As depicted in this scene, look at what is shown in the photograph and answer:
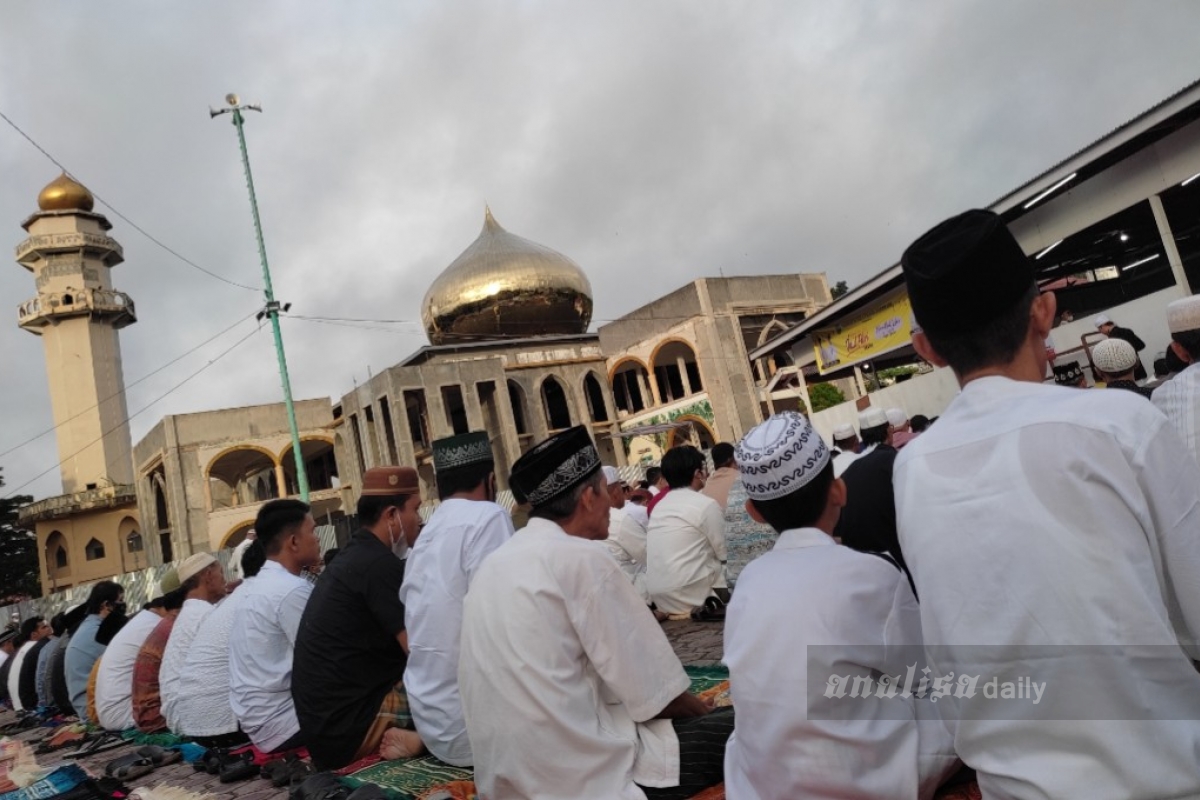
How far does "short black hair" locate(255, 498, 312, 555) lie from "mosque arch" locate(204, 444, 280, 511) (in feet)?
75.2

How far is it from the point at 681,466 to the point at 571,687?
159 inches

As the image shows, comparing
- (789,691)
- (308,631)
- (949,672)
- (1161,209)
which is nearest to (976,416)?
(949,672)

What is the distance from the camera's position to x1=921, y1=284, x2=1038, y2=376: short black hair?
5.13ft

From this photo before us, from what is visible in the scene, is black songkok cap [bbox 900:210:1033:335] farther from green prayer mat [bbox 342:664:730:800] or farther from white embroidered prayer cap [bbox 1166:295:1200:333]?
green prayer mat [bbox 342:664:730:800]

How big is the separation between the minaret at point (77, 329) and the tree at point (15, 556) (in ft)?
6.54

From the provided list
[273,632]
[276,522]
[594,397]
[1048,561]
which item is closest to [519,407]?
[594,397]

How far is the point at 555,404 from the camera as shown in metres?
27.6

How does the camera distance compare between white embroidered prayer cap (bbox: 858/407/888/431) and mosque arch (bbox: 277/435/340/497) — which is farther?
mosque arch (bbox: 277/435/340/497)

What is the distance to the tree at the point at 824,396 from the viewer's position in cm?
2302

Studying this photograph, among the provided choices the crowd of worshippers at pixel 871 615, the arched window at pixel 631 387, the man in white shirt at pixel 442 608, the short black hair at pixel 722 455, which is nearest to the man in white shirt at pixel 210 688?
the crowd of worshippers at pixel 871 615

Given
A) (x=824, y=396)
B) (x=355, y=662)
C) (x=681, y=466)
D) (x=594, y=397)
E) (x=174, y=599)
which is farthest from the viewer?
(x=594, y=397)

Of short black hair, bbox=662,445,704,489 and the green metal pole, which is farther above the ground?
the green metal pole

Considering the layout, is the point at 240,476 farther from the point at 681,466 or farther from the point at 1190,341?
the point at 1190,341

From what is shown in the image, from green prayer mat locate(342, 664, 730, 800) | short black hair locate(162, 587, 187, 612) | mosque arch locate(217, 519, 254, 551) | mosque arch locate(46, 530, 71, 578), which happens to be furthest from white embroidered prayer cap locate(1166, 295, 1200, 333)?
mosque arch locate(46, 530, 71, 578)
